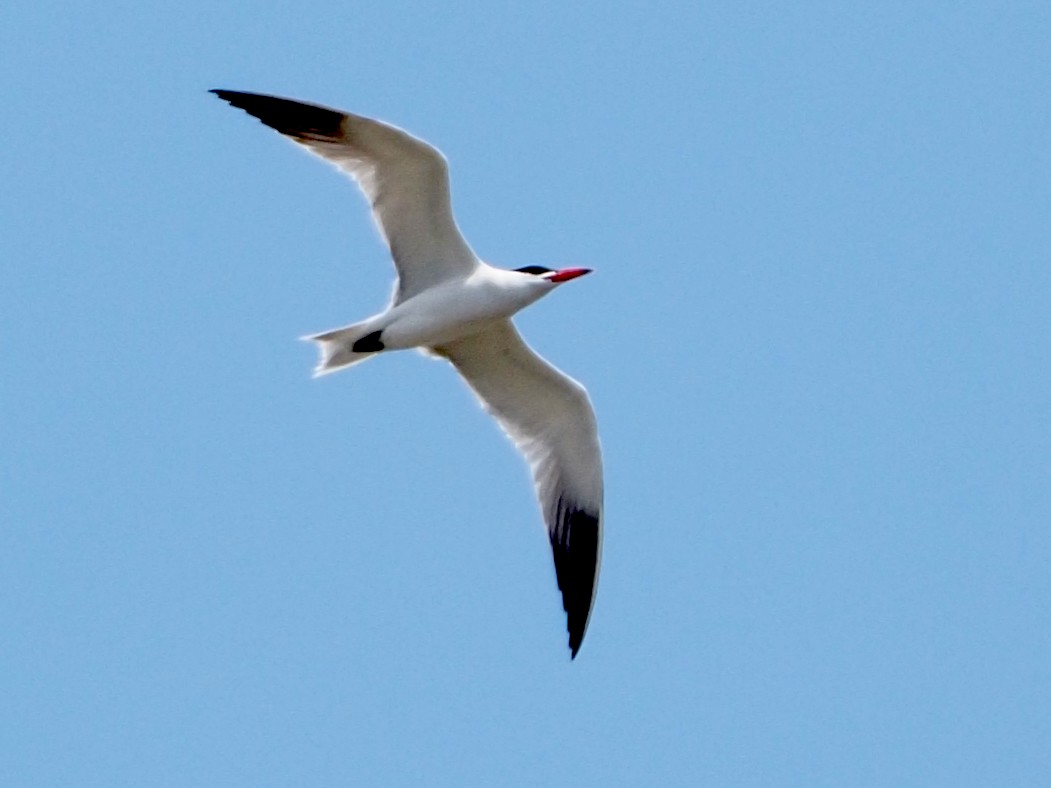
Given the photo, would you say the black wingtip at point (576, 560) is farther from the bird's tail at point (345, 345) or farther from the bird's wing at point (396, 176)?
the bird's wing at point (396, 176)

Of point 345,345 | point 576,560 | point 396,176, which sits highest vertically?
point 396,176

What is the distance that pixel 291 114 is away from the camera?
1257 cm

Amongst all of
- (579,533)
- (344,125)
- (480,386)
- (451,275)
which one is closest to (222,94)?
(344,125)

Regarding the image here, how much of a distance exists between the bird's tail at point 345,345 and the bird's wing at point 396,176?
37cm

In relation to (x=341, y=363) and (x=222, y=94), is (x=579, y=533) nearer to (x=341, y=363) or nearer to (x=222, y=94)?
(x=341, y=363)

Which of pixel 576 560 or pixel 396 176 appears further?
pixel 576 560

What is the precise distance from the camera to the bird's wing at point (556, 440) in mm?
13859

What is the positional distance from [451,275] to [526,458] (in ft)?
5.15

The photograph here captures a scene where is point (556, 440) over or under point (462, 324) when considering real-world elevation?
under

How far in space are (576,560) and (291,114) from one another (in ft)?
11.8

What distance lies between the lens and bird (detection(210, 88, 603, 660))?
12648 mm

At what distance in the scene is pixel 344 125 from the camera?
12570mm

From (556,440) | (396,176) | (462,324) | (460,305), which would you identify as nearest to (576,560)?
(556,440)

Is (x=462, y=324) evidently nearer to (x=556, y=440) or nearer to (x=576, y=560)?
(x=556, y=440)
